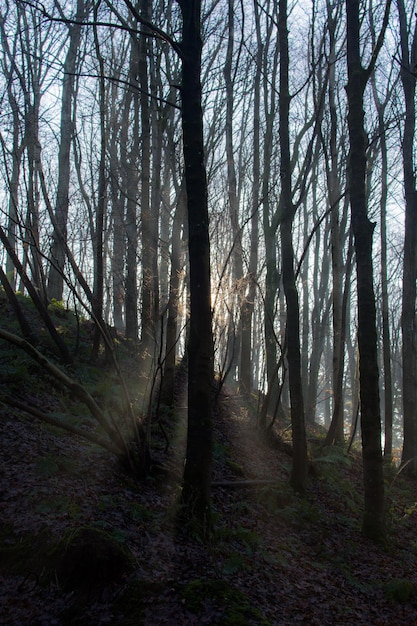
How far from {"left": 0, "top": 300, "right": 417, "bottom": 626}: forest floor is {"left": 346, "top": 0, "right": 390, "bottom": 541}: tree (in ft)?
2.05

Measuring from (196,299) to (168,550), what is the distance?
2.70m

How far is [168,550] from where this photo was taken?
471cm

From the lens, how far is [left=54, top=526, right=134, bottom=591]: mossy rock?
12.8ft

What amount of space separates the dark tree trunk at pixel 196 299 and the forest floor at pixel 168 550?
47cm

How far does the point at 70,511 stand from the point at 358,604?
3.22 meters

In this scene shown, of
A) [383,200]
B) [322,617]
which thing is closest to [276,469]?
[322,617]

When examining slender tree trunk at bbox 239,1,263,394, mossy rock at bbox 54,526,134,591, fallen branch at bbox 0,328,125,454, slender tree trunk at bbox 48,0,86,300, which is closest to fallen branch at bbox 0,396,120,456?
fallen branch at bbox 0,328,125,454

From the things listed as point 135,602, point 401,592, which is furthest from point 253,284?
point 135,602

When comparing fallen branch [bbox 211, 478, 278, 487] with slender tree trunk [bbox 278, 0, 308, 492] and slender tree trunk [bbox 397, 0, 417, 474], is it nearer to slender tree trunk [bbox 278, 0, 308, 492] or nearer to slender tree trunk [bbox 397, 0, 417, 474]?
slender tree trunk [bbox 278, 0, 308, 492]

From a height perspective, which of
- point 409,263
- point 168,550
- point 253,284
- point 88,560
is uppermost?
point 409,263

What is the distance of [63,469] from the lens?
5.73m

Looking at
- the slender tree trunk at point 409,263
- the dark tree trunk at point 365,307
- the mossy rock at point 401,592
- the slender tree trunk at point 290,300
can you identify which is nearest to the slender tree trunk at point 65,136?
the slender tree trunk at point 290,300

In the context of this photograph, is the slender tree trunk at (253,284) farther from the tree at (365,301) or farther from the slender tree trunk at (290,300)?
the tree at (365,301)

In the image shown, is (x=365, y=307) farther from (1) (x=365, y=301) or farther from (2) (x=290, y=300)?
(2) (x=290, y=300)
